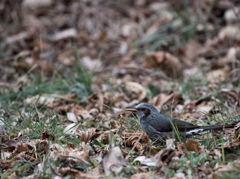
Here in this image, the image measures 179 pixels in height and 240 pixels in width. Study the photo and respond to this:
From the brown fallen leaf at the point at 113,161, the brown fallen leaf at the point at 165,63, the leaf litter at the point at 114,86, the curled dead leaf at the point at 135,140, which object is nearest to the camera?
the brown fallen leaf at the point at 113,161

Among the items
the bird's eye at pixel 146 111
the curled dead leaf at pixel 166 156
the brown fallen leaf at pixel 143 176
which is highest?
the bird's eye at pixel 146 111

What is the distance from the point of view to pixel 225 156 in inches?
143

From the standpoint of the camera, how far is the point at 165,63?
7496mm

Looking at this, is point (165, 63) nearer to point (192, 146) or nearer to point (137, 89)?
point (137, 89)

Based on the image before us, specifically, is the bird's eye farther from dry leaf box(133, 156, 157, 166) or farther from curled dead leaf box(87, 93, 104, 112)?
curled dead leaf box(87, 93, 104, 112)

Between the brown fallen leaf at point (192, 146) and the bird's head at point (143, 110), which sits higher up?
the bird's head at point (143, 110)

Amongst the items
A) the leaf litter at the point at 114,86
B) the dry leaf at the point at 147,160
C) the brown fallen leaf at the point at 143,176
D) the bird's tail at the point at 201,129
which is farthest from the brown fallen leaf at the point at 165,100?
the brown fallen leaf at the point at 143,176

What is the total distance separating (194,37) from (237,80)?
111 inches

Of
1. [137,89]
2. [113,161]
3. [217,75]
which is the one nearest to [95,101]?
[137,89]

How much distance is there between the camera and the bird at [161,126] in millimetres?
4047

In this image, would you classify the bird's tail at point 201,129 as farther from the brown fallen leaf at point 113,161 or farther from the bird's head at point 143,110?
the brown fallen leaf at point 113,161

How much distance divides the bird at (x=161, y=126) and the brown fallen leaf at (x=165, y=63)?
118 inches

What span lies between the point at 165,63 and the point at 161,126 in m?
3.45

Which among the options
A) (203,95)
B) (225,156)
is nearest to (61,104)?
(203,95)
